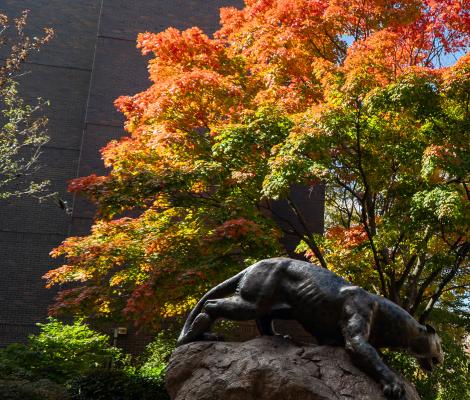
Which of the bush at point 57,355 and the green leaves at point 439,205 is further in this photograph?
the bush at point 57,355

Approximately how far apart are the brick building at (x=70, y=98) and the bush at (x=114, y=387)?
901 centimetres

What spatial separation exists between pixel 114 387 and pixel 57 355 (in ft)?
8.75

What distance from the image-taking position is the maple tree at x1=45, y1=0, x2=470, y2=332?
10789 millimetres

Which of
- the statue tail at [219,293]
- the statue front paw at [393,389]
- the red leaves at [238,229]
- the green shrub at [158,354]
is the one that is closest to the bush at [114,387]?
the green shrub at [158,354]

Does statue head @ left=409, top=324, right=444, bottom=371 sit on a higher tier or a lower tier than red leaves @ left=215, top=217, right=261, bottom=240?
lower

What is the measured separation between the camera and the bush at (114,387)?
445 inches

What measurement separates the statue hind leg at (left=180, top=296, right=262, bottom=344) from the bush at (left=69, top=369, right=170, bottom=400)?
18.7 ft

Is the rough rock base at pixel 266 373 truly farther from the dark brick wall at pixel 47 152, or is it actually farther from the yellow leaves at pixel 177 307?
the dark brick wall at pixel 47 152

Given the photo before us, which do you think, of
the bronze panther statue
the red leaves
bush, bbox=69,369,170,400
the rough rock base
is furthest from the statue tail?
bush, bbox=69,369,170,400

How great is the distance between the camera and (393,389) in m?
5.24

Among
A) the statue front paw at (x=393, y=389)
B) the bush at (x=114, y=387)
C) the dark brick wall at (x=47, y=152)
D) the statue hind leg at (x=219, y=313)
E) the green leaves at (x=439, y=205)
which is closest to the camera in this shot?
the statue front paw at (x=393, y=389)

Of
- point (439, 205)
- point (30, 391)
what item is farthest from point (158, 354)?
point (439, 205)

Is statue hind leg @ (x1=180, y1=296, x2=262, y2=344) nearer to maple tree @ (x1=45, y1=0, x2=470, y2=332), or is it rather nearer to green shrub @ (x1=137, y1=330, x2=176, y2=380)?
Answer: maple tree @ (x1=45, y1=0, x2=470, y2=332)

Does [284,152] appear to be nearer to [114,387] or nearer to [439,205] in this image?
[439,205]
